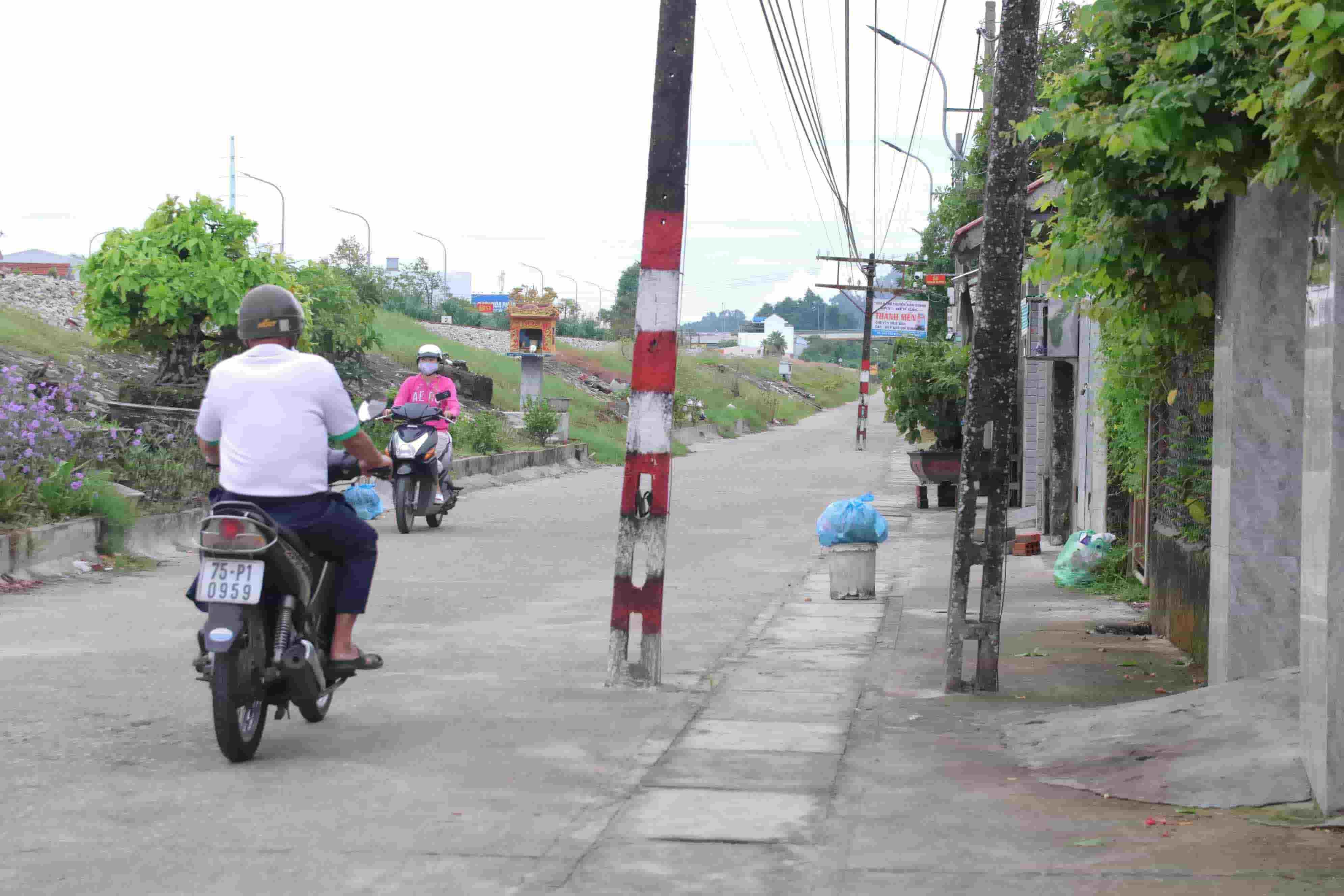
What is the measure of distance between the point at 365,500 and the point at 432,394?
1.65 metres

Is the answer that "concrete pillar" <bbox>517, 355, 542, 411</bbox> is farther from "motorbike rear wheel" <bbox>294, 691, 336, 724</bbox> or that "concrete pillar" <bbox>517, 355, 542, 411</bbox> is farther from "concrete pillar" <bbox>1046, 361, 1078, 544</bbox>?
"motorbike rear wheel" <bbox>294, 691, 336, 724</bbox>

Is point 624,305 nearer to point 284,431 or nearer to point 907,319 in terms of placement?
point 907,319

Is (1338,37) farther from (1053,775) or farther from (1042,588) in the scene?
(1042,588)

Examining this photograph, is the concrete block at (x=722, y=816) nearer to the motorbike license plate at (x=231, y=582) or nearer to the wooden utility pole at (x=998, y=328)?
the motorbike license plate at (x=231, y=582)

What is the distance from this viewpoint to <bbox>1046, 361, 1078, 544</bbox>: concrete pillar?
15797mm

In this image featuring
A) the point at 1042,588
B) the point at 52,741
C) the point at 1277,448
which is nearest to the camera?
the point at 52,741

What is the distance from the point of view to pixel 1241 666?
712 centimetres

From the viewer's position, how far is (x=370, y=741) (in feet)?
21.4

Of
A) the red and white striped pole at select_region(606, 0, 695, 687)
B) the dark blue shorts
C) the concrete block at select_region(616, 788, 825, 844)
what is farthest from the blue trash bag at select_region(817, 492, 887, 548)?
the concrete block at select_region(616, 788, 825, 844)

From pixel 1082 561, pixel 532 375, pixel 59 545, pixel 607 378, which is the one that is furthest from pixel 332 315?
pixel 607 378

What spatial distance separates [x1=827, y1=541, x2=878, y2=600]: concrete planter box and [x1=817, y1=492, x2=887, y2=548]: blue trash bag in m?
0.05

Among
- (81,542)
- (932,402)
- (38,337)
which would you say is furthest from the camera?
(38,337)

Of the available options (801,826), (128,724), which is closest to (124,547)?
(128,724)

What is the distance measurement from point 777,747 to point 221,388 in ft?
9.04
